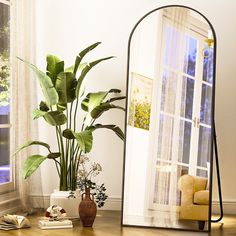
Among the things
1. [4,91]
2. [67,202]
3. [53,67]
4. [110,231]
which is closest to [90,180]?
[67,202]

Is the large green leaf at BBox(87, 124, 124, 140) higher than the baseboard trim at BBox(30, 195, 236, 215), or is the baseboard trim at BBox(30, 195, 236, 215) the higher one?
the large green leaf at BBox(87, 124, 124, 140)

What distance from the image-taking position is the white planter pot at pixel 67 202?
4766 mm

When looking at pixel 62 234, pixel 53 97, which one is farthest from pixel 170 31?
pixel 62 234

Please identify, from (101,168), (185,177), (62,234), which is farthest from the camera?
(101,168)

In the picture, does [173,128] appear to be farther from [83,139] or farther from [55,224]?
[55,224]

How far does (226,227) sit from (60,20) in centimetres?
244

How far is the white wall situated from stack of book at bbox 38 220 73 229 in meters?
0.94

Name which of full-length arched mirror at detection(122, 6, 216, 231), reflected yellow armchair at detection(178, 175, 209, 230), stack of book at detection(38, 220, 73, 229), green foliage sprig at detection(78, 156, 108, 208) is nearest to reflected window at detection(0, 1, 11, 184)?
green foliage sprig at detection(78, 156, 108, 208)

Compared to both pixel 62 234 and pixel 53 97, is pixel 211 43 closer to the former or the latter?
pixel 53 97

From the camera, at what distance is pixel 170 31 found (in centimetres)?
458

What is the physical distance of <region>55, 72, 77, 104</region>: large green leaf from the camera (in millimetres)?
4641

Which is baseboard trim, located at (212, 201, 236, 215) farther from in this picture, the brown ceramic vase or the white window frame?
the brown ceramic vase

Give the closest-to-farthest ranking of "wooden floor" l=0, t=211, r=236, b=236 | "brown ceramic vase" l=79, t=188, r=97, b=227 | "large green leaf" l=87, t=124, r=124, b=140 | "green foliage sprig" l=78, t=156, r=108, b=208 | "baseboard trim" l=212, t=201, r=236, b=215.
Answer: "wooden floor" l=0, t=211, r=236, b=236
"brown ceramic vase" l=79, t=188, r=97, b=227
"green foliage sprig" l=78, t=156, r=108, b=208
"large green leaf" l=87, t=124, r=124, b=140
"baseboard trim" l=212, t=201, r=236, b=215

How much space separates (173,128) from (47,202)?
1.56 metres
